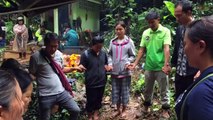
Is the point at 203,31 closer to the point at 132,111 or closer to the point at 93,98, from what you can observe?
the point at 93,98

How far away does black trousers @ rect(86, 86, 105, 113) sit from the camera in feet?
19.3

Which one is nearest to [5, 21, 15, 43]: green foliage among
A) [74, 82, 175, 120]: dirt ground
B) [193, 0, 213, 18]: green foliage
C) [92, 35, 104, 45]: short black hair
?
[193, 0, 213, 18]: green foliage

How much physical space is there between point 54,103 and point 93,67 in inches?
45.3

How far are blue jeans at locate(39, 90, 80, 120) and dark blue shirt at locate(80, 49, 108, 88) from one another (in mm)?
856

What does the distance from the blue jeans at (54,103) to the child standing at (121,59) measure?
1.21 m

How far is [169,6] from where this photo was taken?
36.1 feet

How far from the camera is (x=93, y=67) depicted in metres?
5.77

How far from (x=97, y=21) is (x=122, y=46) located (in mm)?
16294

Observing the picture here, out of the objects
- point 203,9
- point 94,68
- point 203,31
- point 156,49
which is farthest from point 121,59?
point 203,9

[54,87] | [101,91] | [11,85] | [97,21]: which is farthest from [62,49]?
[11,85]

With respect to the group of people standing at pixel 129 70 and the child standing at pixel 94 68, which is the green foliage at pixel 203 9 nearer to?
the group of people standing at pixel 129 70

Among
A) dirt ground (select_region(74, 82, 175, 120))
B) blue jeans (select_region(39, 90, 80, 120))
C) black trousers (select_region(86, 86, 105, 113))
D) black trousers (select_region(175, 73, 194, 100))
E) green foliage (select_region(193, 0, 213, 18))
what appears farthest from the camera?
green foliage (select_region(193, 0, 213, 18))

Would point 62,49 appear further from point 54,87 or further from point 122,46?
point 54,87

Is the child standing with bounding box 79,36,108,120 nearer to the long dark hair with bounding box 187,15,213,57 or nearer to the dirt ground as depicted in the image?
the dirt ground
